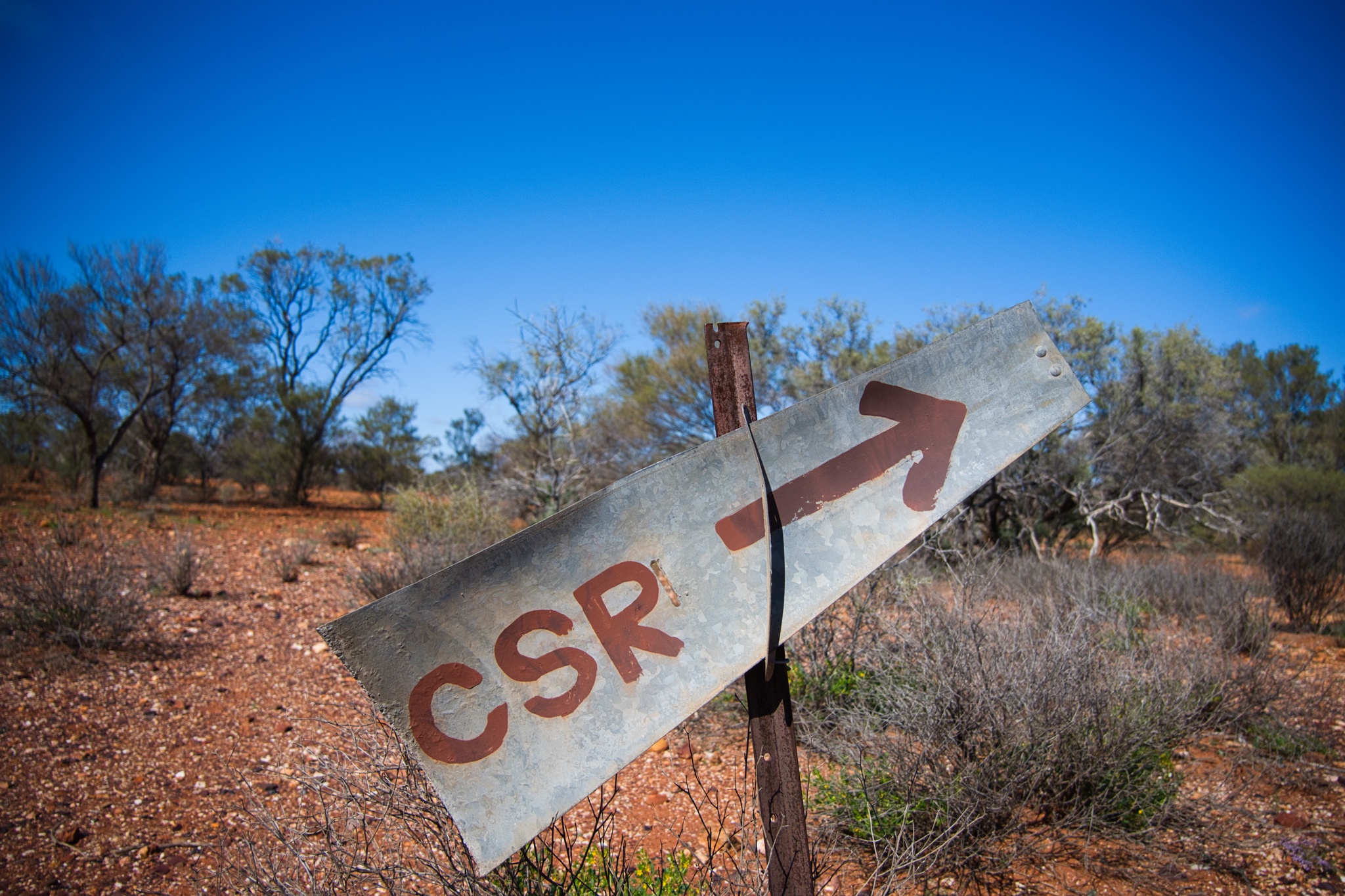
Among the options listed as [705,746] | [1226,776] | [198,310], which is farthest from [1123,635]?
[198,310]

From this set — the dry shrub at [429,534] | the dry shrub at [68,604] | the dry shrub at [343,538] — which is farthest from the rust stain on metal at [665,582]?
the dry shrub at [343,538]

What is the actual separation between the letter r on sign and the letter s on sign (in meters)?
0.04

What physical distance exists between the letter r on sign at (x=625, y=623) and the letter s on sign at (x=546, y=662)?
4 cm

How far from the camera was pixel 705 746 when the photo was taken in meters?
3.84

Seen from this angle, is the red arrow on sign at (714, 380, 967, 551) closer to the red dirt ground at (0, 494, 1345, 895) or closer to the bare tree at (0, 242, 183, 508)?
the red dirt ground at (0, 494, 1345, 895)

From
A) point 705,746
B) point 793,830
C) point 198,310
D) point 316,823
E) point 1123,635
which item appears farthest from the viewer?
point 198,310

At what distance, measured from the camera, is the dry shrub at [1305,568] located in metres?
6.54

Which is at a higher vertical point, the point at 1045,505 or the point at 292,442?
the point at 292,442

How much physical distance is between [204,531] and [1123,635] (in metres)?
11.9

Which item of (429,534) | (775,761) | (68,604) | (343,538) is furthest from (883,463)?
(343,538)

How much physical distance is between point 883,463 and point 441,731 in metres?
0.92

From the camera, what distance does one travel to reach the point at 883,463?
126cm

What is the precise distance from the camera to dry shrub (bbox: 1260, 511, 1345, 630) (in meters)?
6.54

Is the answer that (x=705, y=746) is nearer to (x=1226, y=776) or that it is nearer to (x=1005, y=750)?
(x=1005, y=750)
